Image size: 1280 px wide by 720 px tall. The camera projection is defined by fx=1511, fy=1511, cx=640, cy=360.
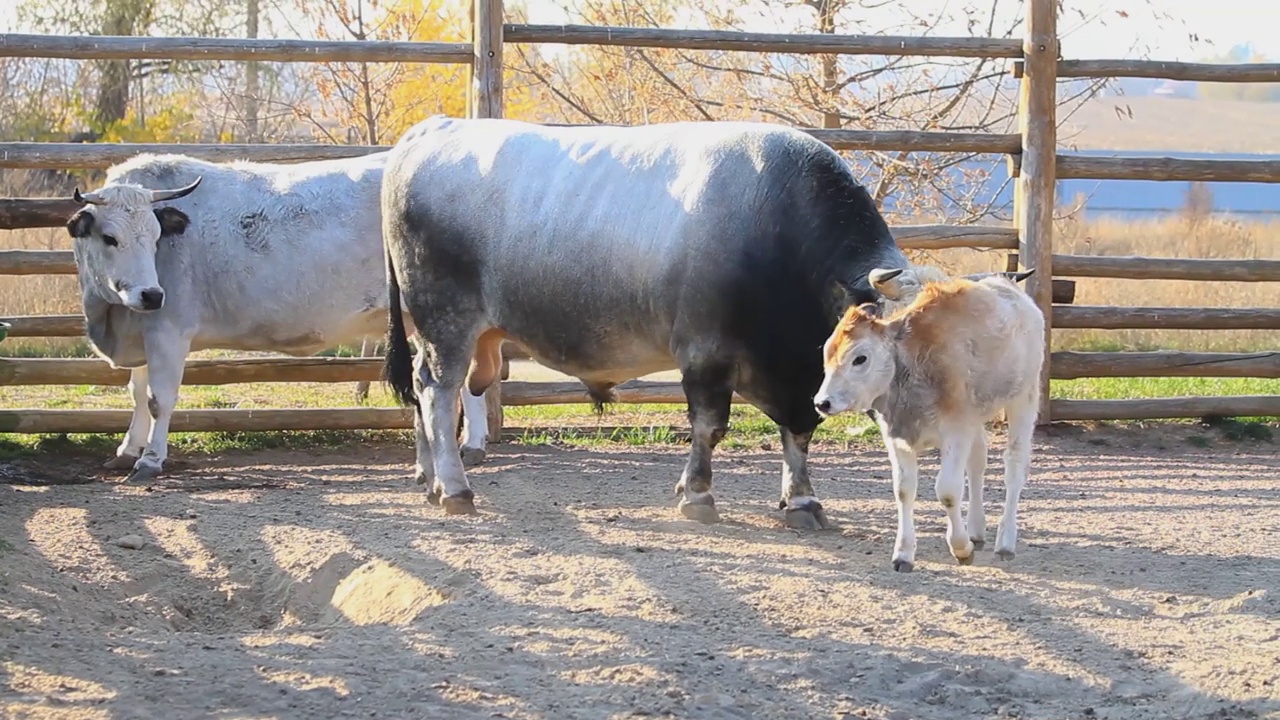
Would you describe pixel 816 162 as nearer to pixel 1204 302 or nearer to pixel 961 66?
pixel 961 66

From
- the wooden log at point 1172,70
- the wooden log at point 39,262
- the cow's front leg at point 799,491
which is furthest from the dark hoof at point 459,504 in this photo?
the wooden log at point 1172,70

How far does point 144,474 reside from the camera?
8289 millimetres

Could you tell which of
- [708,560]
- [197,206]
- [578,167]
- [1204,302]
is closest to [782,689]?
[708,560]

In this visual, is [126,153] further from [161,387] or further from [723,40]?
[723,40]

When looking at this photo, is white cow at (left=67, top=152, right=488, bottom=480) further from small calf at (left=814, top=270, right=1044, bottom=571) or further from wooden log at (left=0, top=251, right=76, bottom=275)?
small calf at (left=814, top=270, right=1044, bottom=571)

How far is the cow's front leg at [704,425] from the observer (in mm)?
6586

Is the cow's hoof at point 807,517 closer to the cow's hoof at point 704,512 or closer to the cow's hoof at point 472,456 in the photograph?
the cow's hoof at point 704,512

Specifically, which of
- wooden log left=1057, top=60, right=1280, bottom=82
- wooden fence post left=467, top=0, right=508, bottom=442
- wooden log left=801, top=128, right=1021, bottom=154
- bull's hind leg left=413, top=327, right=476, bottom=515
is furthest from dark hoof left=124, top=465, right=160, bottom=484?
wooden log left=1057, top=60, right=1280, bottom=82

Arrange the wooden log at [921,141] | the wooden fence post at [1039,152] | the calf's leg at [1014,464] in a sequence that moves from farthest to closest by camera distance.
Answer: the wooden fence post at [1039,152]
the wooden log at [921,141]
the calf's leg at [1014,464]

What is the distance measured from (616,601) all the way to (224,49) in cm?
525

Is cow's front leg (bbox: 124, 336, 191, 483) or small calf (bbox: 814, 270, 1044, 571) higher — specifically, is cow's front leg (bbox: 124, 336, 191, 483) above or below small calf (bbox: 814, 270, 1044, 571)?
below

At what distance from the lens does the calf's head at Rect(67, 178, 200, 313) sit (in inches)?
322

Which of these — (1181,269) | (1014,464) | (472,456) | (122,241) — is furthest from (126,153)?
(1181,269)

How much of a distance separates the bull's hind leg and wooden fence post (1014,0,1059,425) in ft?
13.8
